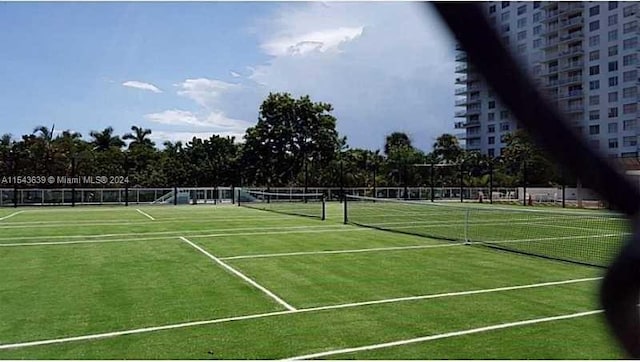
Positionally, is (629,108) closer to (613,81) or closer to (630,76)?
(613,81)

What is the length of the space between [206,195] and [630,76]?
40.4 metres

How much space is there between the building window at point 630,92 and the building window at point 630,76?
940 millimetres

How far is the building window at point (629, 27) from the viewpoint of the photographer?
5731 centimetres

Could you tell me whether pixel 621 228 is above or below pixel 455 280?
above

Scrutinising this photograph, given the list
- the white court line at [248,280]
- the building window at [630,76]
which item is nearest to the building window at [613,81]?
the building window at [630,76]

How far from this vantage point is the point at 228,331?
21.4 ft

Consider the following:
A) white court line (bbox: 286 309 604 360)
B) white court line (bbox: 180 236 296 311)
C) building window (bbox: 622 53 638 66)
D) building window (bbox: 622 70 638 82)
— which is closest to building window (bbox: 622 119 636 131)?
building window (bbox: 622 70 638 82)

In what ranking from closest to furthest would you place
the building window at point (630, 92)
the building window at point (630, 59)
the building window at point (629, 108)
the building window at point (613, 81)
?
the building window at point (613, 81)
the building window at point (629, 108)
the building window at point (630, 92)
the building window at point (630, 59)

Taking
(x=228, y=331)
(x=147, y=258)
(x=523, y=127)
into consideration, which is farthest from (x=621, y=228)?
(x=147, y=258)

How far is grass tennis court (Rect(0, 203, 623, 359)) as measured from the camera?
5.95 meters

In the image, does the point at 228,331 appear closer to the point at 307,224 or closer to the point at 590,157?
the point at 590,157

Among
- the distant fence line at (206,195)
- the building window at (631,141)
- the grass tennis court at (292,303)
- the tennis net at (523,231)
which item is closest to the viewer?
the grass tennis court at (292,303)

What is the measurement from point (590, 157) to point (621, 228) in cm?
15

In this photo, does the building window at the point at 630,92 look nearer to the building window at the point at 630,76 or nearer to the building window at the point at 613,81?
the building window at the point at 630,76
